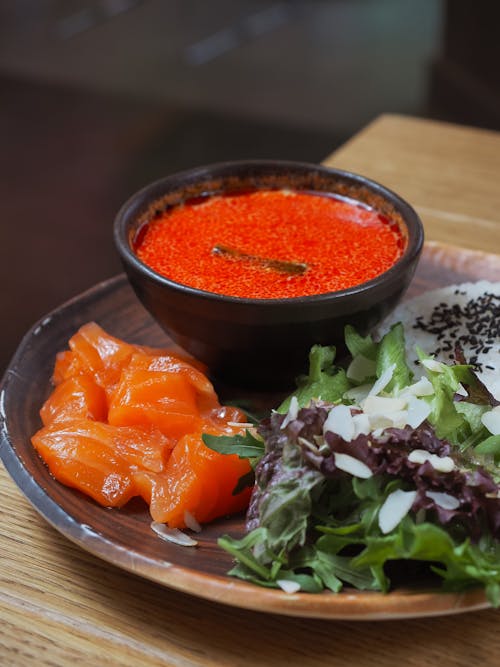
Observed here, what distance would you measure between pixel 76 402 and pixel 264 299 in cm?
41

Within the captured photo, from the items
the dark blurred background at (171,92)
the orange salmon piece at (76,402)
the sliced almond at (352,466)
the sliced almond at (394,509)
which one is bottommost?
the dark blurred background at (171,92)

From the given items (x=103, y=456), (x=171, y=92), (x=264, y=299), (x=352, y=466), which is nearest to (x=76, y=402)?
(x=103, y=456)

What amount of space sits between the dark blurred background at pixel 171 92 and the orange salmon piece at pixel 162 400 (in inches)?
80.6

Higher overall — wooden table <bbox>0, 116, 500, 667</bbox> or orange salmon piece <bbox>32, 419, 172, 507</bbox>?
orange salmon piece <bbox>32, 419, 172, 507</bbox>

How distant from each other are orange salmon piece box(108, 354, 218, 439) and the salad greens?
0.54 ft

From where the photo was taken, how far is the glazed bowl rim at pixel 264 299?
1.76 metres

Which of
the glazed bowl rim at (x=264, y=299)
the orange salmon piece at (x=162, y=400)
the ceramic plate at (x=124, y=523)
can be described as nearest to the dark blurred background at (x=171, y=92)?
the ceramic plate at (x=124, y=523)

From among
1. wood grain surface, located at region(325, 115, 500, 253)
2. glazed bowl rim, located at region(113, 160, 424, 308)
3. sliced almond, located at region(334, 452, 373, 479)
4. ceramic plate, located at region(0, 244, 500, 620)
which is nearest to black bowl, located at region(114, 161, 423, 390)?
glazed bowl rim, located at region(113, 160, 424, 308)

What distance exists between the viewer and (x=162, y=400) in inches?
67.1

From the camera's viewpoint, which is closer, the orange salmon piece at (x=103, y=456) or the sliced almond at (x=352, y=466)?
the sliced almond at (x=352, y=466)

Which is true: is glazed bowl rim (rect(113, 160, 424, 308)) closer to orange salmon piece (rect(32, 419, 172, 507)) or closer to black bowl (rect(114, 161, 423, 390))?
black bowl (rect(114, 161, 423, 390))

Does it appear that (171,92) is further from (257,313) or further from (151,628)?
(151,628)

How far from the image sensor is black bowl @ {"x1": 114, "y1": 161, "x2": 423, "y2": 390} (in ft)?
5.83

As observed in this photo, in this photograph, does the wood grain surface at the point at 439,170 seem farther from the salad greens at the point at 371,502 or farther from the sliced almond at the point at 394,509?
the sliced almond at the point at 394,509
